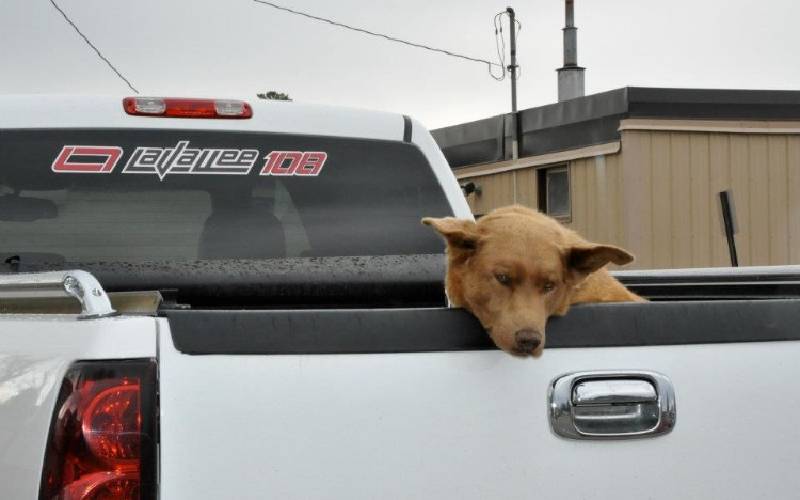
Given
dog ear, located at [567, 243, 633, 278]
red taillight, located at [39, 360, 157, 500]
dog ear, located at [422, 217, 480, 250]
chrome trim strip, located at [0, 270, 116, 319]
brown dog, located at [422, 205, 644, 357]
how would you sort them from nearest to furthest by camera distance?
red taillight, located at [39, 360, 157, 500] → chrome trim strip, located at [0, 270, 116, 319] → brown dog, located at [422, 205, 644, 357] → dog ear, located at [567, 243, 633, 278] → dog ear, located at [422, 217, 480, 250]

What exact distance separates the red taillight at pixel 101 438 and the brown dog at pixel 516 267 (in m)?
0.79

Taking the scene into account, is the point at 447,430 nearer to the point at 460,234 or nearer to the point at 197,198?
the point at 460,234

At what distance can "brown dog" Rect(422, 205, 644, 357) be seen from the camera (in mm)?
2955

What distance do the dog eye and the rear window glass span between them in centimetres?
119

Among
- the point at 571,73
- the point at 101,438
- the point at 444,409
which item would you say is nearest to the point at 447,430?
the point at 444,409

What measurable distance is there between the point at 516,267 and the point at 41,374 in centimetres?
136

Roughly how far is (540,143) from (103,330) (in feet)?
63.3

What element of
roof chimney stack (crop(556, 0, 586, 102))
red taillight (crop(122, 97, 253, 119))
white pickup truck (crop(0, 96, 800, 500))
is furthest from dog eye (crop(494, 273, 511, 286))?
roof chimney stack (crop(556, 0, 586, 102))

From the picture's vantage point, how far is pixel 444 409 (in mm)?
2357

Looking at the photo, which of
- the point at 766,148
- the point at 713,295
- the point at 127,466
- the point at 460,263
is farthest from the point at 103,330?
the point at 766,148

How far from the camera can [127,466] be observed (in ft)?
7.29

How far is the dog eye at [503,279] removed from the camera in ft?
10.5

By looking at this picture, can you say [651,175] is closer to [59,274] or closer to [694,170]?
[694,170]

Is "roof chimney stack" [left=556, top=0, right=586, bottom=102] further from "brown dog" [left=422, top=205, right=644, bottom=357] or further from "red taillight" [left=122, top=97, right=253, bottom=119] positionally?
"brown dog" [left=422, top=205, right=644, bottom=357]
